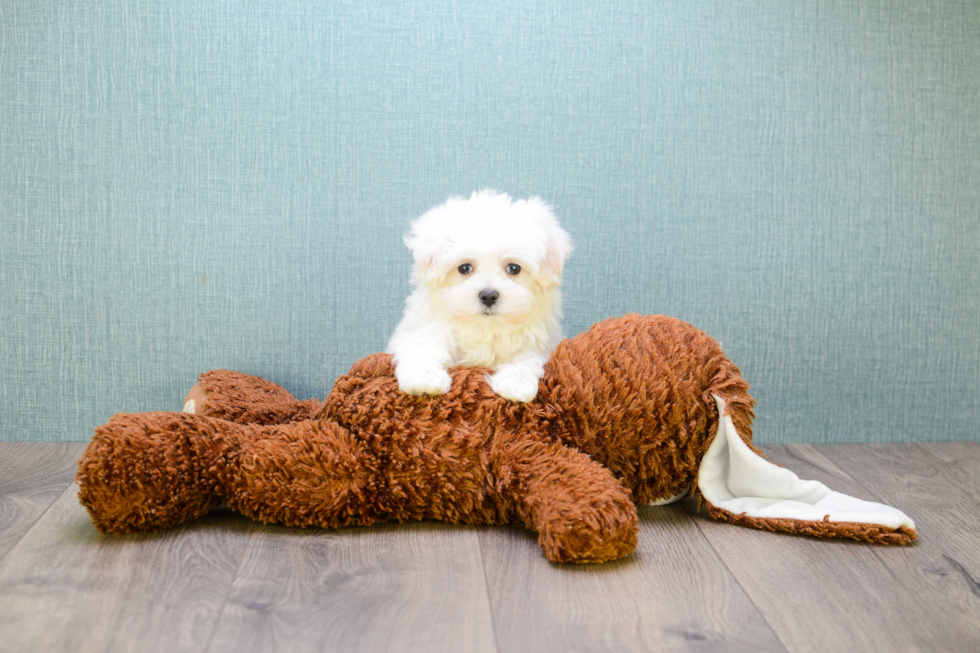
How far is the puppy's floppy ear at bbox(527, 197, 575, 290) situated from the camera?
1589mm

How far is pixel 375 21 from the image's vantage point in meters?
2.06

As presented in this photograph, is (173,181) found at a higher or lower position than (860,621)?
higher

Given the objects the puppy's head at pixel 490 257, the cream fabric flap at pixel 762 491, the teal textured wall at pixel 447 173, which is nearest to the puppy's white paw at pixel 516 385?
the puppy's head at pixel 490 257

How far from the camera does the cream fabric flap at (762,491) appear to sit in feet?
4.93

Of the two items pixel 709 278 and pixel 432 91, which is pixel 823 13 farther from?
pixel 432 91

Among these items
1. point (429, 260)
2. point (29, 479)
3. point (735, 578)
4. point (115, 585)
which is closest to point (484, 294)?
point (429, 260)

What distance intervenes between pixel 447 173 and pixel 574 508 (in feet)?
3.62

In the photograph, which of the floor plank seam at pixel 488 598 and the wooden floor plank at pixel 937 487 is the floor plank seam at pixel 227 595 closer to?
the floor plank seam at pixel 488 598

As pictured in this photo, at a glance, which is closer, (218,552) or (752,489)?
(218,552)

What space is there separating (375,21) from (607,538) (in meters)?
1.47

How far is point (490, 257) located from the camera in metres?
1.55

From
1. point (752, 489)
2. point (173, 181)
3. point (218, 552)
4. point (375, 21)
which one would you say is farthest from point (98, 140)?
point (752, 489)

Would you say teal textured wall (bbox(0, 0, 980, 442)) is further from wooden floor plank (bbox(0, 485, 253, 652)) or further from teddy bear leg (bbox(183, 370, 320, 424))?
wooden floor plank (bbox(0, 485, 253, 652))

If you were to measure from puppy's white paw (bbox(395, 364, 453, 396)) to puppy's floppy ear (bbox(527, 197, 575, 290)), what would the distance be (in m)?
0.29
